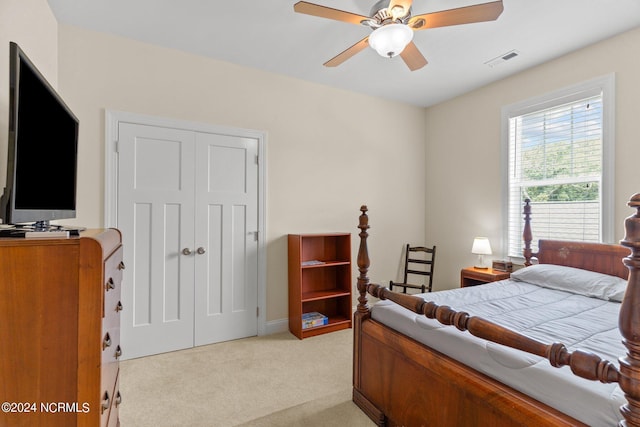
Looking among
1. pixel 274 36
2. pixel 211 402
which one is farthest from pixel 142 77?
pixel 211 402

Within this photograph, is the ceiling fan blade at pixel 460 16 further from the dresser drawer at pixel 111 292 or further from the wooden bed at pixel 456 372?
the dresser drawer at pixel 111 292

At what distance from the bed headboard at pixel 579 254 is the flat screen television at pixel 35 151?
3.69 meters

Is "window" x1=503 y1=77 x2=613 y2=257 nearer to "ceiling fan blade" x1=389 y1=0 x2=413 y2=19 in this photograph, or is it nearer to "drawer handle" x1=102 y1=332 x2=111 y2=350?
"ceiling fan blade" x1=389 y1=0 x2=413 y2=19

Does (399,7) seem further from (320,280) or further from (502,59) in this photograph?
(320,280)

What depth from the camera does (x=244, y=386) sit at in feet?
7.80

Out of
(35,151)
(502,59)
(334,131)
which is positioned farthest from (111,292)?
(502,59)

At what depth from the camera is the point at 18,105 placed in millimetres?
1061

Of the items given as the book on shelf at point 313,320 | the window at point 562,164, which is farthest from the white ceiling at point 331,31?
the book on shelf at point 313,320

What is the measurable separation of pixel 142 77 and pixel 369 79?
7.64 ft

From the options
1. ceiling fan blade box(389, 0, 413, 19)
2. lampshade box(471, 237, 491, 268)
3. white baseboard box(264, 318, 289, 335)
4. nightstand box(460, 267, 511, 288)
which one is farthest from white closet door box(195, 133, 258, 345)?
lampshade box(471, 237, 491, 268)

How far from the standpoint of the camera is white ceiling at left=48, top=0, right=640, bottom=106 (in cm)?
233

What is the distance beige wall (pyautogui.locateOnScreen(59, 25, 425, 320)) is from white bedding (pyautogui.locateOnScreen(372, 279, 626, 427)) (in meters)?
1.74

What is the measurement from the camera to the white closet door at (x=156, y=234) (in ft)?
9.14

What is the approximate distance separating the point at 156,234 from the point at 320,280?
185cm
